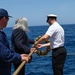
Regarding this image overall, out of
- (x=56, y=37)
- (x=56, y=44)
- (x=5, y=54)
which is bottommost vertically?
(x=56, y=44)

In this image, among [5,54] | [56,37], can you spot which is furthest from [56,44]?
[5,54]

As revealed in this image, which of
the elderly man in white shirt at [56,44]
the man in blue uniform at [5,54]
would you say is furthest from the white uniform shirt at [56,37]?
the man in blue uniform at [5,54]

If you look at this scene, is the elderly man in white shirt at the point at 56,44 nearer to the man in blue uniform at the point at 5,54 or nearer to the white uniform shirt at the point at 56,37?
the white uniform shirt at the point at 56,37

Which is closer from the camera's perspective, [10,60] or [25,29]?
[10,60]

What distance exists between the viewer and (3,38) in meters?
4.10

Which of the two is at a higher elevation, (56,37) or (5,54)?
(5,54)

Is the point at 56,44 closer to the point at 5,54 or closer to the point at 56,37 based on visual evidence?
the point at 56,37

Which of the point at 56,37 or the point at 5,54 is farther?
the point at 56,37

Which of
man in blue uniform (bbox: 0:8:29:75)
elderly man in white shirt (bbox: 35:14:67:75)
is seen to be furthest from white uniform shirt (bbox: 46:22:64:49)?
man in blue uniform (bbox: 0:8:29:75)

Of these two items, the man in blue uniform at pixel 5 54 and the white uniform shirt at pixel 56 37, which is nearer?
the man in blue uniform at pixel 5 54

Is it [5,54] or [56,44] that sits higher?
[5,54]

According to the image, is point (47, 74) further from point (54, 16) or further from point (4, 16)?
point (4, 16)

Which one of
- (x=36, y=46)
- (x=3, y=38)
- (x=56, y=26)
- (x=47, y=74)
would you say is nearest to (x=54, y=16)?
(x=56, y=26)

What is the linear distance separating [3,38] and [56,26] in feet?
7.49
